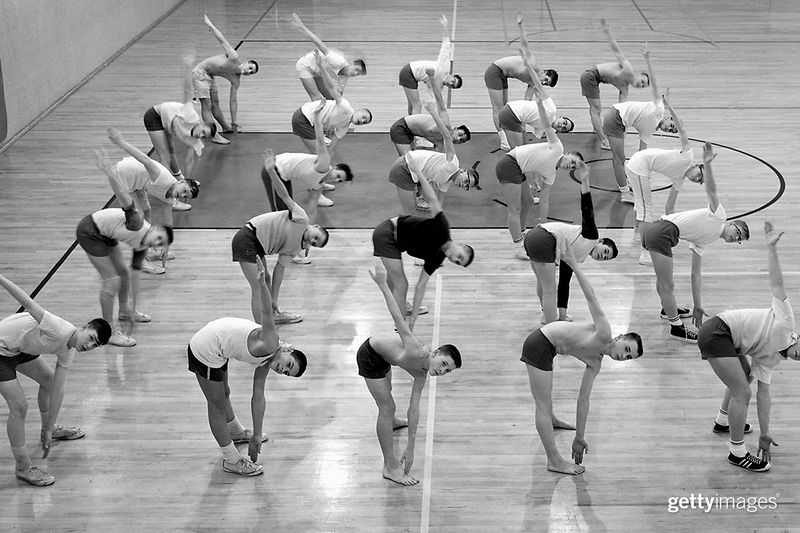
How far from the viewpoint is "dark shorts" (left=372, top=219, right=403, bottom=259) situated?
7.96 metres

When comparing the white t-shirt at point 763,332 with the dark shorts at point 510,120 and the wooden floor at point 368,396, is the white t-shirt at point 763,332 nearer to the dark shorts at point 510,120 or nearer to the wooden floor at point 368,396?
the wooden floor at point 368,396

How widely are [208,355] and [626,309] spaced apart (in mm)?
4019

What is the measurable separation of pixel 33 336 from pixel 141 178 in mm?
2990

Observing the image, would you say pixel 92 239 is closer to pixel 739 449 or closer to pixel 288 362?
pixel 288 362

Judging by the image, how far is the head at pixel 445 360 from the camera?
5.84 m

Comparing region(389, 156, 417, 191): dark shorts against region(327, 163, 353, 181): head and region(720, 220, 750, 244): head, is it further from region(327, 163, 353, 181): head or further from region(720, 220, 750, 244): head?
region(720, 220, 750, 244): head

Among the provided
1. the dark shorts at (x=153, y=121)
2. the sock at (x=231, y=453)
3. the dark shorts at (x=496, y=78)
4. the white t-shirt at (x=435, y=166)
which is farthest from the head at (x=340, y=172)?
the dark shorts at (x=496, y=78)

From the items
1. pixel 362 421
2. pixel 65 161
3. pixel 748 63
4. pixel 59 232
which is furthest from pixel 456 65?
pixel 362 421

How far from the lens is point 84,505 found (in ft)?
20.7

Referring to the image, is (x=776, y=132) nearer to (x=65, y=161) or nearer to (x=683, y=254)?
(x=683, y=254)

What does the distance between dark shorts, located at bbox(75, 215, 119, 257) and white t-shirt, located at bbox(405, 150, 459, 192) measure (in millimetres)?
2779

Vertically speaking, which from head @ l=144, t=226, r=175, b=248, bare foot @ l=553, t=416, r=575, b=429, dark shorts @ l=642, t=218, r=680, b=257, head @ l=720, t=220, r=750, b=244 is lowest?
bare foot @ l=553, t=416, r=575, b=429

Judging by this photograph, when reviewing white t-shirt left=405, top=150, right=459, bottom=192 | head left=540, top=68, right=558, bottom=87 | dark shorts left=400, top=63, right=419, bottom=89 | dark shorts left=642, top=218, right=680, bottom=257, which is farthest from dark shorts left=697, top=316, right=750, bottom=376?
dark shorts left=400, top=63, right=419, bottom=89

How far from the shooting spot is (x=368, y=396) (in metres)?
7.50
